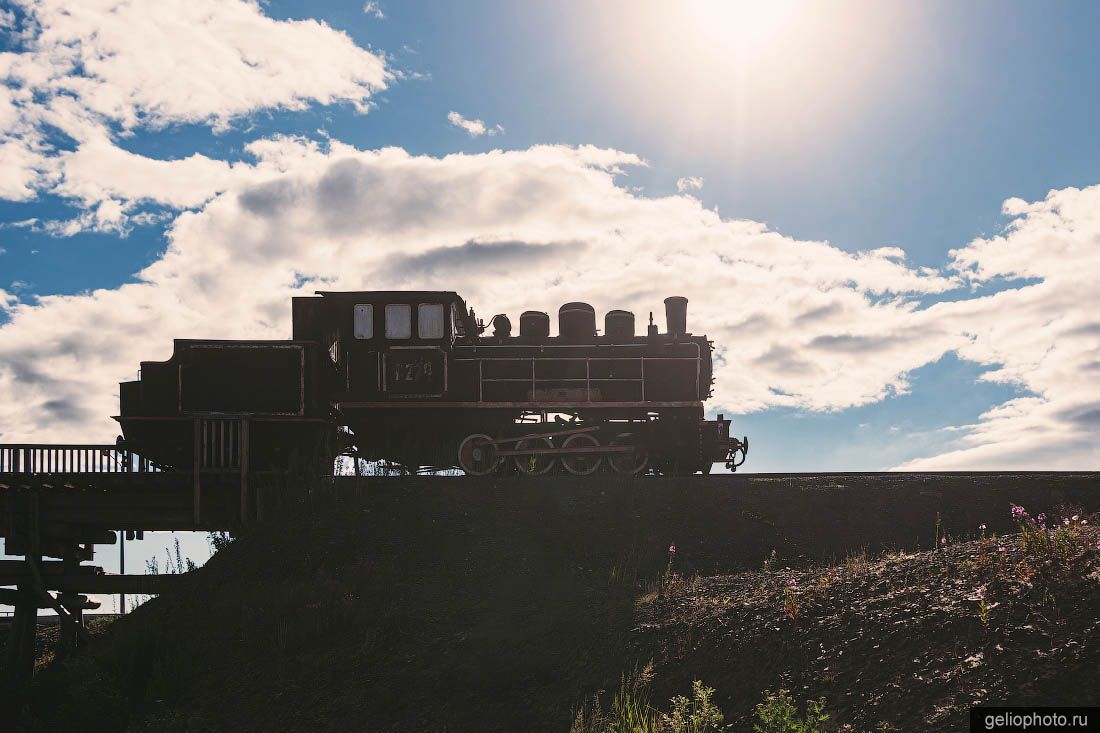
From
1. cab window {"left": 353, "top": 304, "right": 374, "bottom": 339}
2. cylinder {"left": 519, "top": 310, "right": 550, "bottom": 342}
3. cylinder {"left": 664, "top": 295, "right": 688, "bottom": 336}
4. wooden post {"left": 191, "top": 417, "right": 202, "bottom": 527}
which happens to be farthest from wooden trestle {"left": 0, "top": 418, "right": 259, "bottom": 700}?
cylinder {"left": 664, "top": 295, "right": 688, "bottom": 336}

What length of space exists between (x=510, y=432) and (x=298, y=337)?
4.90 meters

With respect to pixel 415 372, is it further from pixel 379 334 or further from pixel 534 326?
pixel 534 326

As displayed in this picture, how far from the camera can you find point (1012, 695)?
7.07 meters

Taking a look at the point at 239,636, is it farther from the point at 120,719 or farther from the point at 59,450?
the point at 59,450

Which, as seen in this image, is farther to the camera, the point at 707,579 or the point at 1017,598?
the point at 707,579

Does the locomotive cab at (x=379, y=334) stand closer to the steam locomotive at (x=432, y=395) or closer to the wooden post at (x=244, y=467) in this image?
the steam locomotive at (x=432, y=395)

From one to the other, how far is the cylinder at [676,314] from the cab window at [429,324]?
199 inches

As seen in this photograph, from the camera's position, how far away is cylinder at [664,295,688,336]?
63.7 feet

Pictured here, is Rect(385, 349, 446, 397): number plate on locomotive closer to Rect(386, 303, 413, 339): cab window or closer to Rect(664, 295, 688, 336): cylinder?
Rect(386, 303, 413, 339): cab window

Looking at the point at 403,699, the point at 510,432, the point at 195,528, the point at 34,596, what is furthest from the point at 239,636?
the point at 34,596

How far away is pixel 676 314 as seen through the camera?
19.5 meters

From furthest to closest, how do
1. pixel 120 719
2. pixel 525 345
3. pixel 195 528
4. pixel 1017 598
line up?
pixel 525 345
pixel 195 528
pixel 120 719
pixel 1017 598

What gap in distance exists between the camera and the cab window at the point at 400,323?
18.5 meters

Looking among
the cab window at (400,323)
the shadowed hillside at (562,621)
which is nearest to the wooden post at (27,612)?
the shadowed hillside at (562,621)
